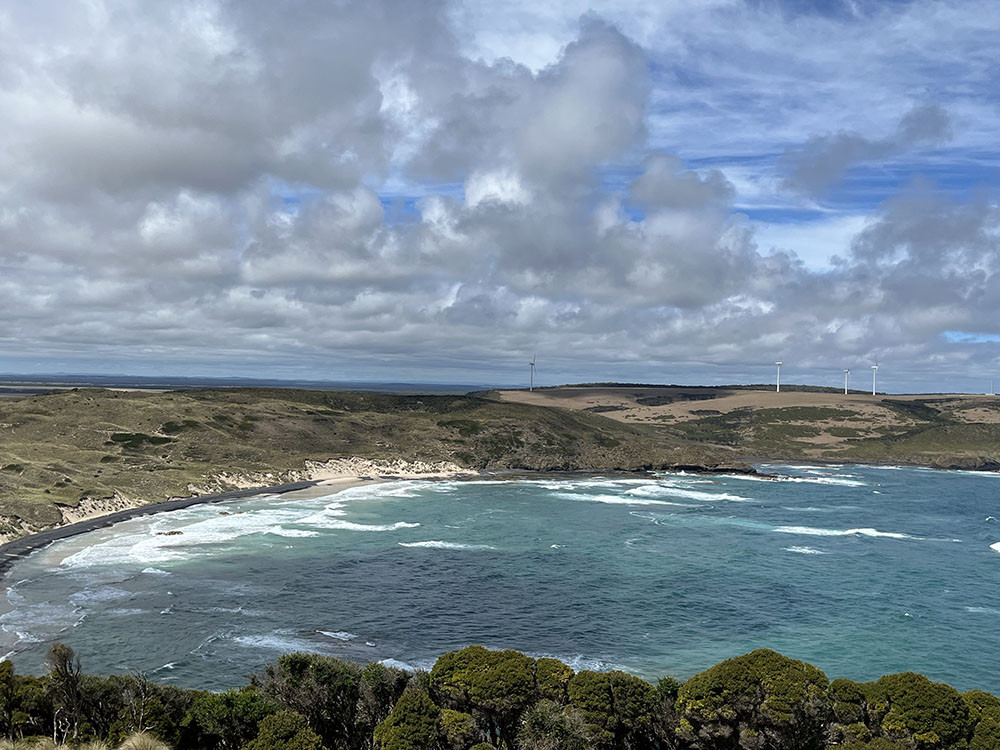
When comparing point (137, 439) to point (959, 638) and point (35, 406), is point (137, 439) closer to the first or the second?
point (35, 406)

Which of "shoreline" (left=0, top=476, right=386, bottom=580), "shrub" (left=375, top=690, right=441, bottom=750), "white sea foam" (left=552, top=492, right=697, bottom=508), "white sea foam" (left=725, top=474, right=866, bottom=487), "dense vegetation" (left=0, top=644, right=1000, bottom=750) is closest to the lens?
"dense vegetation" (left=0, top=644, right=1000, bottom=750)

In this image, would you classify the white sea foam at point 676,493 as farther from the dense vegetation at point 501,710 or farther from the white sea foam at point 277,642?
the dense vegetation at point 501,710

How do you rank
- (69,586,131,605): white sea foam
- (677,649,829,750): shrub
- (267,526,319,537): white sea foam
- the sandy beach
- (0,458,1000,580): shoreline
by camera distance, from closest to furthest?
1. (677,649,829,750): shrub
2. (69,586,131,605): white sea foam
3. (0,458,1000,580): shoreline
4. the sandy beach
5. (267,526,319,537): white sea foam

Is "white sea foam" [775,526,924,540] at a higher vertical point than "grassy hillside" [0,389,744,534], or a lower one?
lower

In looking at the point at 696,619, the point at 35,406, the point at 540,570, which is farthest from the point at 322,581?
the point at 35,406

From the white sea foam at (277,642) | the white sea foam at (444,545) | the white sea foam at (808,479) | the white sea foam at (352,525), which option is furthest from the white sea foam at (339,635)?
the white sea foam at (808,479)

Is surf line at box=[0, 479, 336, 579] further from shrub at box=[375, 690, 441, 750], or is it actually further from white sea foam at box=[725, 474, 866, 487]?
white sea foam at box=[725, 474, 866, 487]

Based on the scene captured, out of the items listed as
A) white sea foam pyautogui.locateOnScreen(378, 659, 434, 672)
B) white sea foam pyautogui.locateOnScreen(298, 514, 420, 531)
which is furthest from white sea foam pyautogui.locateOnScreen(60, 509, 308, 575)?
white sea foam pyautogui.locateOnScreen(378, 659, 434, 672)
